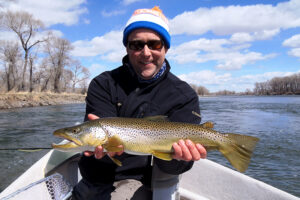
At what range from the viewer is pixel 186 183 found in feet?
14.3

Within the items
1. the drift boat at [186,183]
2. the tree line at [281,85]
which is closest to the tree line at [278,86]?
the tree line at [281,85]

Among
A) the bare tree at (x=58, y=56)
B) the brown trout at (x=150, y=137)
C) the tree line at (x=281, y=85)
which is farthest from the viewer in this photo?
the tree line at (x=281, y=85)

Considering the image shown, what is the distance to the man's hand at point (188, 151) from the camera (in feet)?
7.73

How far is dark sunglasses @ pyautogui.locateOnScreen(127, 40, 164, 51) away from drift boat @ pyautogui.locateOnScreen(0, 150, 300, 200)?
1.74 metres

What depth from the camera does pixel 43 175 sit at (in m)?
3.62

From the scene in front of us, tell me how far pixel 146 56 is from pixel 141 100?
53 cm

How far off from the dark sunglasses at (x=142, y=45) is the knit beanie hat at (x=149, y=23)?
0.14 metres

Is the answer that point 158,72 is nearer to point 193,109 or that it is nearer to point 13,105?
point 193,109

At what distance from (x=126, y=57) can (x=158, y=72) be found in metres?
0.52

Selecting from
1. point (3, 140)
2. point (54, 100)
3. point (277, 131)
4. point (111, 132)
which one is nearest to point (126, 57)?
Result: point (111, 132)

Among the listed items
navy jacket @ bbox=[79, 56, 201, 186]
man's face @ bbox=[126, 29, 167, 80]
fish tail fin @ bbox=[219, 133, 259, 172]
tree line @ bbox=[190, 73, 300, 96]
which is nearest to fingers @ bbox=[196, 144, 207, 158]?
fish tail fin @ bbox=[219, 133, 259, 172]

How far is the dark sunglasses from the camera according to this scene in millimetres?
2703

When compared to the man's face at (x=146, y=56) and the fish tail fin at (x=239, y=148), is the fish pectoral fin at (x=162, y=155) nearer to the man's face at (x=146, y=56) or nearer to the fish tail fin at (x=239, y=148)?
the fish tail fin at (x=239, y=148)

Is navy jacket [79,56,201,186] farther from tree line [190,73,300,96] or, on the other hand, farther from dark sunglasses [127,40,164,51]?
tree line [190,73,300,96]
